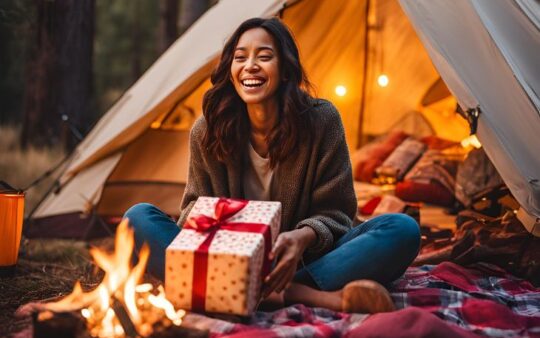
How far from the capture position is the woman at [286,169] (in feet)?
8.10

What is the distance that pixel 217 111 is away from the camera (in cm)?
267

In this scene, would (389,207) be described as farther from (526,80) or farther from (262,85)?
(262,85)

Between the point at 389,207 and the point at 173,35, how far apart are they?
6.14 m

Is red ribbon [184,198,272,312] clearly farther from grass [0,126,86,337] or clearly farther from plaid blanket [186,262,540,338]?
grass [0,126,86,337]

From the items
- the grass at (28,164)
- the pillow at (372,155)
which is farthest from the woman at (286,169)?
the grass at (28,164)

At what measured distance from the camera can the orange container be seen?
3.03 meters

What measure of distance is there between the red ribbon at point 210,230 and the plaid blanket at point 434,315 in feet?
0.26

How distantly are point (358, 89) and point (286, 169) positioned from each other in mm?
3001

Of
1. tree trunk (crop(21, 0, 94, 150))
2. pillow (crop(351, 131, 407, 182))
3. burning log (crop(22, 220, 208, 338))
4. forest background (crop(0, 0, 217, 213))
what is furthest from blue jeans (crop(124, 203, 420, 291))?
tree trunk (crop(21, 0, 94, 150))

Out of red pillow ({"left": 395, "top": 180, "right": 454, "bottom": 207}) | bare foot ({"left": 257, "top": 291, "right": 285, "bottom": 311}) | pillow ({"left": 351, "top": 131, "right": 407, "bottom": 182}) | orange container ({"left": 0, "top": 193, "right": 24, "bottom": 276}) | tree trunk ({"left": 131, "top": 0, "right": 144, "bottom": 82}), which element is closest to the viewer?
bare foot ({"left": 257, "top": 291, "right": 285, "bottom": 311})

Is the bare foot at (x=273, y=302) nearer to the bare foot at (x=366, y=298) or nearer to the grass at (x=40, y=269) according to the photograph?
the bare foot at (x=366, y=298)

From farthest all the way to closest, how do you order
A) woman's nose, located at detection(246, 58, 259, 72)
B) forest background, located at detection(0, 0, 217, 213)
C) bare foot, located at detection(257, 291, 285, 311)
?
forest background, located at detection(0, 0, 217, 213) → woman's nose, located at detection(246, 58, 259, 72) → bare foot, located at detection(257, 291, 285, 311)

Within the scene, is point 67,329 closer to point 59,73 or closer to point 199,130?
point 199,130

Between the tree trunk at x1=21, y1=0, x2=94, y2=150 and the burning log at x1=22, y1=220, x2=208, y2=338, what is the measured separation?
3318 mm
